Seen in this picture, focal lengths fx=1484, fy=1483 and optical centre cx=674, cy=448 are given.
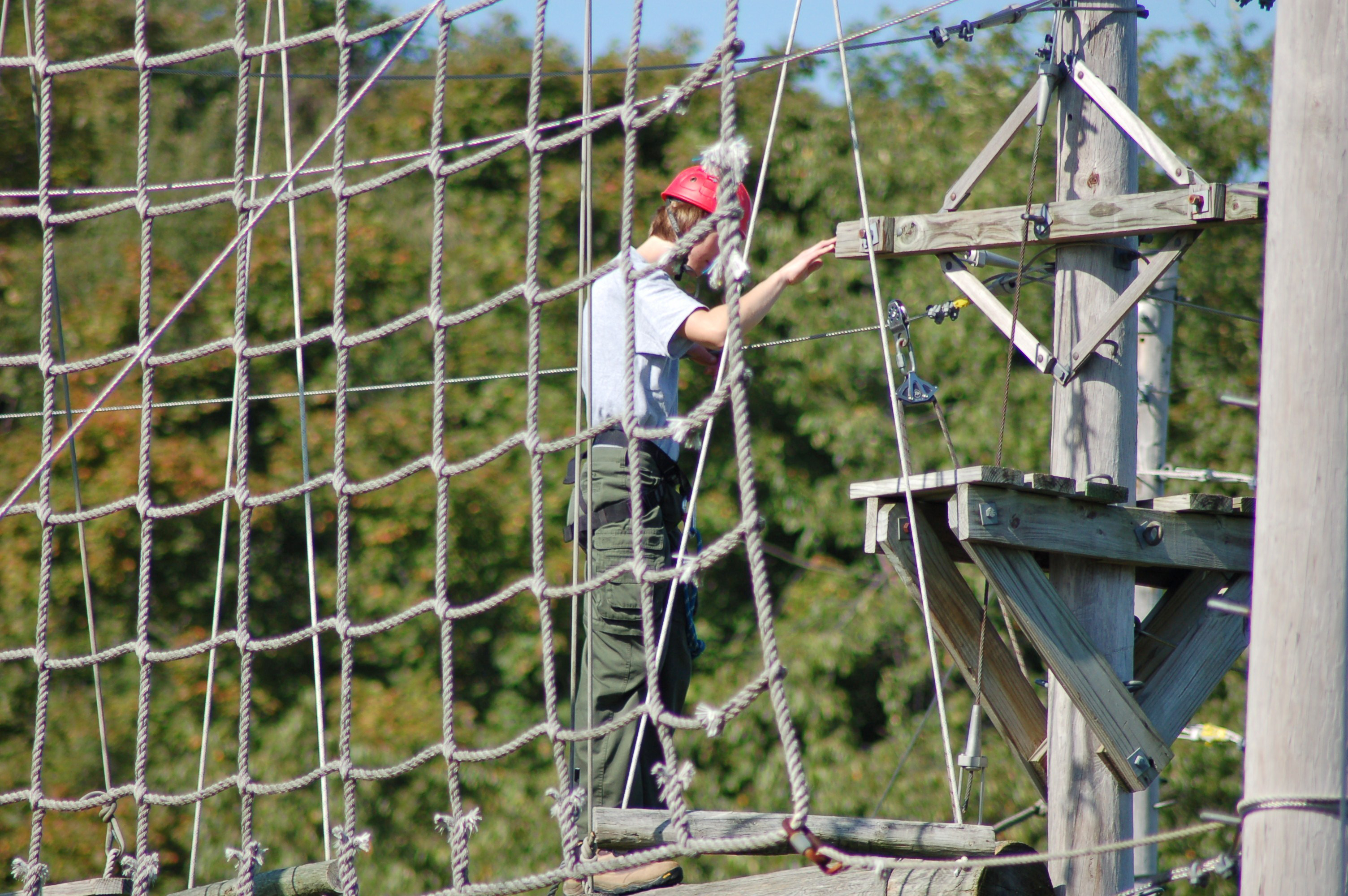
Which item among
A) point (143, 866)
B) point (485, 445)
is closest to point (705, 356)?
point (143, 866)

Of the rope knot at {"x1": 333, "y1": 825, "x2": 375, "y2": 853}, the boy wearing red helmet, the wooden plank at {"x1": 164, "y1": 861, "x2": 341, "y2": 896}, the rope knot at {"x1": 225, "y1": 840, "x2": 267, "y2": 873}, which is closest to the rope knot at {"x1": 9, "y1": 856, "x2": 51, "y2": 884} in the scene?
the wooden plank at {"x1": 164, "y1": 861, "x2": 341, "y2": 896}

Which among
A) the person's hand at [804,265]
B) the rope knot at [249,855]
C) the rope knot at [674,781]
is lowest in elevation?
the rope knot at [249,855]

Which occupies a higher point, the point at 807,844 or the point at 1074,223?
the point at 1074,223

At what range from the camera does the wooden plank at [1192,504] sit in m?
3.34

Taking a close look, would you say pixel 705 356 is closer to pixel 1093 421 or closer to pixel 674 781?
pixel 1093 421

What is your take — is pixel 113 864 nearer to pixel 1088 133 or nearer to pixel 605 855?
pixel 605 855

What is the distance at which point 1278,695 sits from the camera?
1.94 meters

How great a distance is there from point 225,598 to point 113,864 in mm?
6452

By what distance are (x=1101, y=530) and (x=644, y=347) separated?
1.11 metres

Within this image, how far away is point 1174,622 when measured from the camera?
3.44 meters

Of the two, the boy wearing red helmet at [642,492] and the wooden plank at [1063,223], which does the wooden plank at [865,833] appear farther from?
the wooden plank at [1063,223]

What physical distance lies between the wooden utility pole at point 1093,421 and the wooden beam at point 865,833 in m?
0.98

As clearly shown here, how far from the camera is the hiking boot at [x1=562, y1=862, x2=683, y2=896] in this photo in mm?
2801

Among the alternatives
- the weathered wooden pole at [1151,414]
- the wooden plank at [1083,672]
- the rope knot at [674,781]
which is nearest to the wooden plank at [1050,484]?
the wooden plank at [1083,672]
